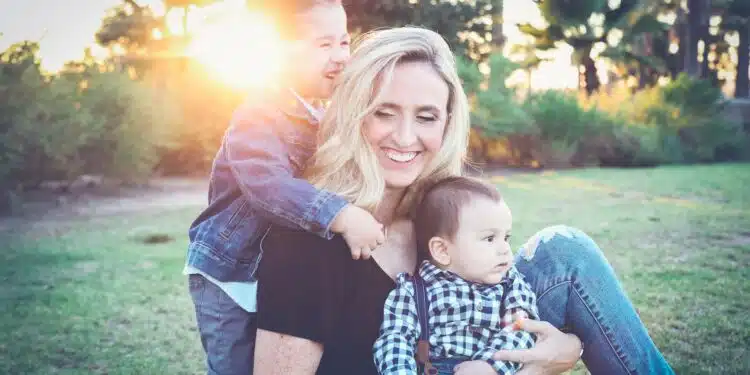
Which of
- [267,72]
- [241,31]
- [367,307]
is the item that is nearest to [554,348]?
[367,307]

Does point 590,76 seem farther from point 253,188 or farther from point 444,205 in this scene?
point 253,188

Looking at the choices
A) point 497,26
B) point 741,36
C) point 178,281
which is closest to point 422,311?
point 178,281

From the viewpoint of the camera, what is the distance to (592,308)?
2.12 metres

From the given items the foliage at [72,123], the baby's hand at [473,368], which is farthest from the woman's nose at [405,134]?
the foliage at [72,123]

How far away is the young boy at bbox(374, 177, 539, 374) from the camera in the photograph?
182cm

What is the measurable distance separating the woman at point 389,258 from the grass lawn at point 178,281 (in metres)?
1.91

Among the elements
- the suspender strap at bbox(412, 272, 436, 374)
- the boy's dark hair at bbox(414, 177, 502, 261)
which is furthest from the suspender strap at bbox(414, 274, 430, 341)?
the boy's dark hair at bbox(414, 177, 502, 261)

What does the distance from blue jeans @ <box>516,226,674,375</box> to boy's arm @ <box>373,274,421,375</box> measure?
0.55 meters

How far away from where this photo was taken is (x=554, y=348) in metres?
2.03

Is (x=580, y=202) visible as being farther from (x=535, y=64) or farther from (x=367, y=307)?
(x=535, y=64)

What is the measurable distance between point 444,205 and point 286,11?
102 centimetres

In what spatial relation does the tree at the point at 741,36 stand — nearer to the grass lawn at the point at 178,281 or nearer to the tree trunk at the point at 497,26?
the tree trunk at the point at 497,26

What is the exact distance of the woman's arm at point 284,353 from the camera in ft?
5.40

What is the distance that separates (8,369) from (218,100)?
971 centimetres
